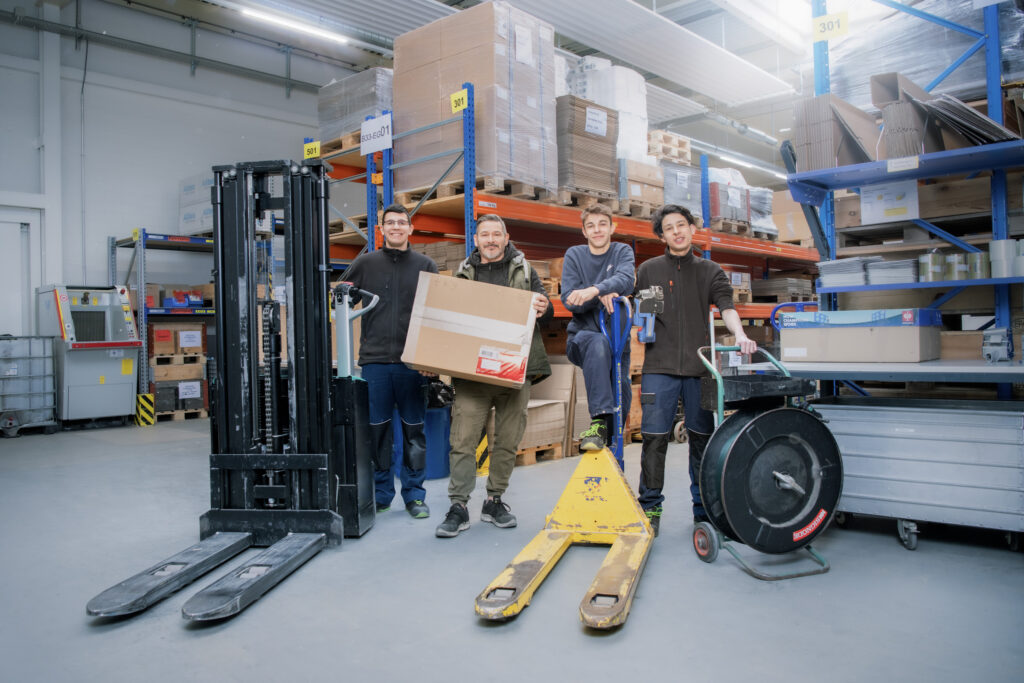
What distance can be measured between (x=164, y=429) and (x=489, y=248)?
7.35 meters

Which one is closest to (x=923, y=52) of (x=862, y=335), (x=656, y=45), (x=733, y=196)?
(x=862, y=335)

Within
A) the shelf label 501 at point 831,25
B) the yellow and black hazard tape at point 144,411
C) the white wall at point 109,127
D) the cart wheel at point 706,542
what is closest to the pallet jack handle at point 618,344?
the cart wheel at point 706,542

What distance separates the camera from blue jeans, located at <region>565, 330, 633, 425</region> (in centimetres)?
397

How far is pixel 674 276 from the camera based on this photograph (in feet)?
13.8

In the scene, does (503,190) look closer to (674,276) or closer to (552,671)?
(674,276)

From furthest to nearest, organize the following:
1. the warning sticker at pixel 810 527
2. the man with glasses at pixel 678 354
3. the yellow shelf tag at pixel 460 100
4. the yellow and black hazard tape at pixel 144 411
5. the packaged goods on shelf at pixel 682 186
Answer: the yellow and black hazard tape at pixel 144 411 < the packaged goods on shelf at pixel 682 186 < the yellow shelf tag at pixel 460 100 < the man with glasses at pixel 678 354 < the warning sticker at pixel 810 527

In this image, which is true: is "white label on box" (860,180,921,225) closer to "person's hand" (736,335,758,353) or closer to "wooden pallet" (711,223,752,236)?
"person's hand" (736,335,758,353)

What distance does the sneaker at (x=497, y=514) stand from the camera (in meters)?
4.27

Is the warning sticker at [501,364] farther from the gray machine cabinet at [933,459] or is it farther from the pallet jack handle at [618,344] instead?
the gray machine cabinet at [933,459]

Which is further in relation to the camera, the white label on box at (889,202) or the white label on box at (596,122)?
the white label on box at (596,122)

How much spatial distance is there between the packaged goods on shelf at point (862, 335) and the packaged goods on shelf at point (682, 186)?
377 centimetres

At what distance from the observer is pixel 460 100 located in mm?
5902

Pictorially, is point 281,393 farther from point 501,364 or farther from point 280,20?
Answer: point 280,20

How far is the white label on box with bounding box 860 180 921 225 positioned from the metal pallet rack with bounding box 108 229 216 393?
8710 mm
